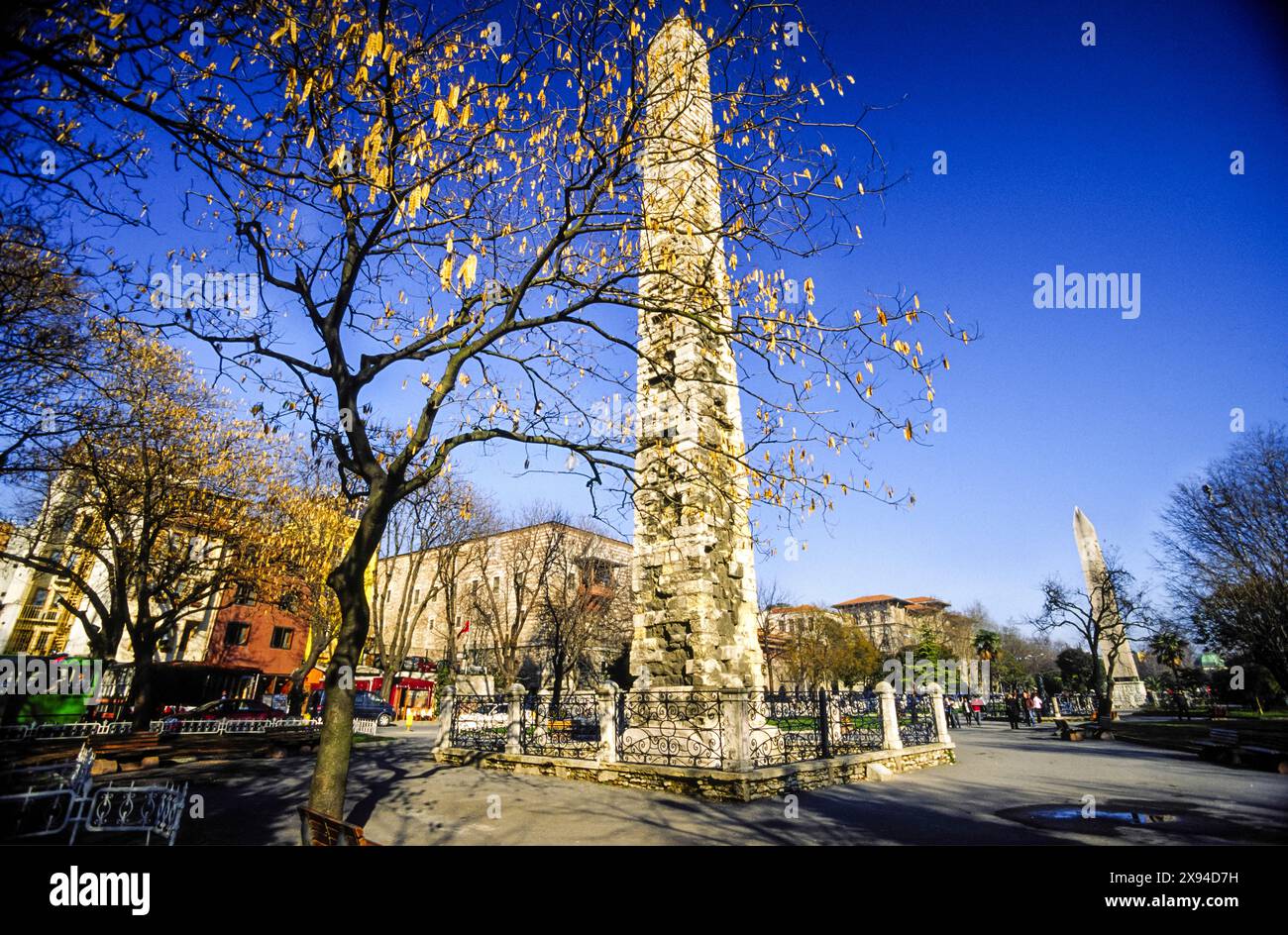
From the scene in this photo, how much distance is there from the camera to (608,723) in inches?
406

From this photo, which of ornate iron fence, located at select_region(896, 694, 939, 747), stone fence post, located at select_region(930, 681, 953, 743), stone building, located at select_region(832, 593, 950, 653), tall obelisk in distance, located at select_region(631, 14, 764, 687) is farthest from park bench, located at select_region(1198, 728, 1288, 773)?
stone building, located at select_region(832, 593, 950, 653)

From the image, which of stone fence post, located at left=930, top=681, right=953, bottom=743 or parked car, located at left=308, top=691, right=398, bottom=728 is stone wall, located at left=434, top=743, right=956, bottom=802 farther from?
parked car, located at left=308, top=691, right=398, bottom=728

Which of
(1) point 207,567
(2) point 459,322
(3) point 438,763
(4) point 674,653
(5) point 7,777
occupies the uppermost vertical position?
(2) point 459,322

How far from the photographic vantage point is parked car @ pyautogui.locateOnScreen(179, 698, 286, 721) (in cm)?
2277

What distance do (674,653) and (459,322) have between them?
6922 mm

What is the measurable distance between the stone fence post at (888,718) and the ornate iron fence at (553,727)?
5986 millimetres

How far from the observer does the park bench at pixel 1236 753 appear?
450 inches

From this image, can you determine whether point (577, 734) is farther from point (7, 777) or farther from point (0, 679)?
point (0, 679)

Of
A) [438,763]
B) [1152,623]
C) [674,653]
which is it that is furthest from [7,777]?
[1152,623]

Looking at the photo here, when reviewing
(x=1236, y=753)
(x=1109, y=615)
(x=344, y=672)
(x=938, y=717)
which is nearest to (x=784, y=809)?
(x=344, y=672)

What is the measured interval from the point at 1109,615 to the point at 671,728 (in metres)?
31.1

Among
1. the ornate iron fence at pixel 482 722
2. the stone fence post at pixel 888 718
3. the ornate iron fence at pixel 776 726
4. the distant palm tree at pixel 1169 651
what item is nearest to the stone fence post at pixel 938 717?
the stone fence post at pixel 888 718

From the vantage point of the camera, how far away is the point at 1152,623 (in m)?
28.1

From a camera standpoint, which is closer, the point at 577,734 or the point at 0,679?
the point at 577,734
